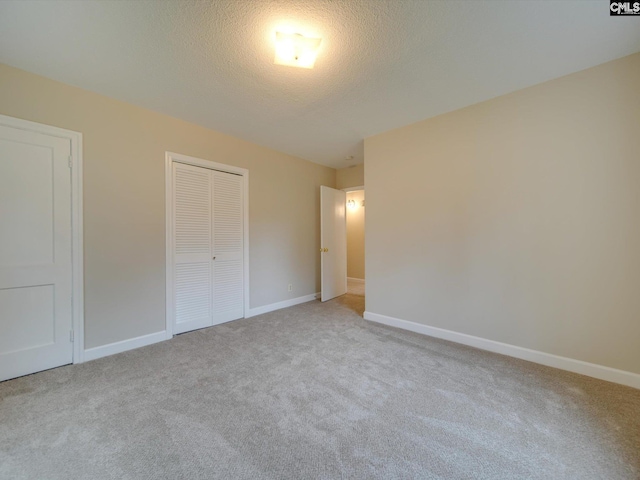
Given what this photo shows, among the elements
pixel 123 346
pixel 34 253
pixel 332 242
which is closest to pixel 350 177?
pixel 332 242

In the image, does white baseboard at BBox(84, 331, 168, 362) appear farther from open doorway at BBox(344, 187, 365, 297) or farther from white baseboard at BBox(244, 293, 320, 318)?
open doorway at BBox(344, 187, 365, 297)

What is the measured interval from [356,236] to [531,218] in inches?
174

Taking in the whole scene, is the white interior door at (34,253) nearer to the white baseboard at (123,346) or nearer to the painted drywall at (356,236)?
the white baseboard at (123,346)

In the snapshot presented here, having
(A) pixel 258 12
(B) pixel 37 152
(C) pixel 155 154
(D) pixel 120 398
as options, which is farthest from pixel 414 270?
(B) pixel 37 152

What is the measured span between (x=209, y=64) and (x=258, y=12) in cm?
69

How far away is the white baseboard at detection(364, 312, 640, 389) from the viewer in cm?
199

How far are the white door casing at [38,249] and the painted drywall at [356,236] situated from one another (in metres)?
5.36

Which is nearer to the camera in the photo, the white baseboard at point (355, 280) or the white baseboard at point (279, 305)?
the white baseboard at point (279, 305)

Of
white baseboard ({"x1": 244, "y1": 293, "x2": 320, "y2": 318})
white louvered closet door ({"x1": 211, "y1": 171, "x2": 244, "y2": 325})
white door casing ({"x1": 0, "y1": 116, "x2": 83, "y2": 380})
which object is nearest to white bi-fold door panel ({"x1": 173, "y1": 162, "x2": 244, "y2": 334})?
white louvered closet door ({"x1": 211, "y1": 171, "x2": 244, "y2": 325})

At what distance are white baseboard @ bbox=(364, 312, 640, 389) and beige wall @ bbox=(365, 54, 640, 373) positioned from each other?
0.18 feet

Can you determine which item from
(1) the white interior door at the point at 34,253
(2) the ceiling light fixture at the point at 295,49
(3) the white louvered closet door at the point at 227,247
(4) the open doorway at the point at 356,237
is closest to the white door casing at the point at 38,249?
(1) the white interior door at the point at 34,253

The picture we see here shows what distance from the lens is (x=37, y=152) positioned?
220 cm

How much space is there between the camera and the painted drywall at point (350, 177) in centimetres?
487

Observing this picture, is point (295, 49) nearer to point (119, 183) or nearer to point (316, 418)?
point (119, 183)
